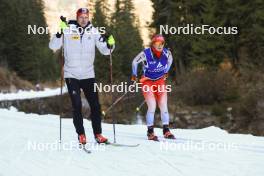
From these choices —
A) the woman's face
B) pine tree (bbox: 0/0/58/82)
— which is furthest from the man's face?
pine tree (bbox: 0/0/58/82)

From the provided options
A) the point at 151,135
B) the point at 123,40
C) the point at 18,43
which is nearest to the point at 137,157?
the point at 151,135

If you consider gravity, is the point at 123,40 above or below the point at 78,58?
above

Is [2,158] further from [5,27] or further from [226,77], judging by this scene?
[5,27]

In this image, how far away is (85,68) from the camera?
7.71 meters

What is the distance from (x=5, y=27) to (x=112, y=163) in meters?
54.3

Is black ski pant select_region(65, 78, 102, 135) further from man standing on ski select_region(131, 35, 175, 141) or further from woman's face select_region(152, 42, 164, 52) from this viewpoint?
woman's face select_region(152, 42, 164, 52)

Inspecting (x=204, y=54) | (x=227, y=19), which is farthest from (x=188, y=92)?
(x=227, y=19)

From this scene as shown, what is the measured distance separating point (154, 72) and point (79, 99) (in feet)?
5.91

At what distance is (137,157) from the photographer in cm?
686

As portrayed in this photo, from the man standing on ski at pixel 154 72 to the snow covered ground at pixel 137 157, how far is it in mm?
508

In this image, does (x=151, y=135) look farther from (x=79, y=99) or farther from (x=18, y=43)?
(x=18, y=43)

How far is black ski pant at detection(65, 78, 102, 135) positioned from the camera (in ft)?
25.1

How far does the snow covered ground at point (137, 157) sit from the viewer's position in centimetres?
605

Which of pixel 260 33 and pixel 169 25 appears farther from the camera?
pixel 169 25
